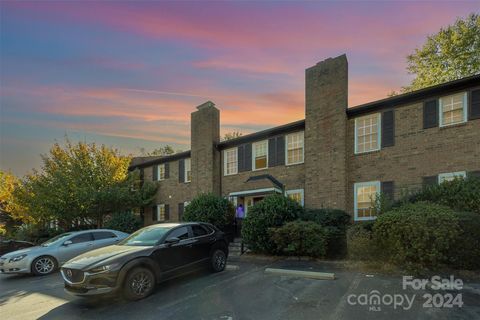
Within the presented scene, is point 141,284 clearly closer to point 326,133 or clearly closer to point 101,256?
point 101,256

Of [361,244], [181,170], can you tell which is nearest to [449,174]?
[361,244]

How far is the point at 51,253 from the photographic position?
34.2ft

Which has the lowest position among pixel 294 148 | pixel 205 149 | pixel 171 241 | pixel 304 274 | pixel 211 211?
pixel 304 274

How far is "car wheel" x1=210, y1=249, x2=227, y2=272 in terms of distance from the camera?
327 inches

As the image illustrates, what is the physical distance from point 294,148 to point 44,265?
11463 mm

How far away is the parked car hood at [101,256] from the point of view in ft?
20.2

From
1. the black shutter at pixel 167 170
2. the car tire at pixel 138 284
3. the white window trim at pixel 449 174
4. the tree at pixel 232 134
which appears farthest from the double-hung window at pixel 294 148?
the tree at pixel 232 134

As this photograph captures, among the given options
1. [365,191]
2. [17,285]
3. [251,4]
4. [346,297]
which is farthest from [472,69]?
[17,285]

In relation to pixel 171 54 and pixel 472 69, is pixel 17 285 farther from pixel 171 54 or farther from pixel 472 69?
pixel 472 69

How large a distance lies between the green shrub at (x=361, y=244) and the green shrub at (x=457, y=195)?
82.5 inches

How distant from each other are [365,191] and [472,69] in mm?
17549

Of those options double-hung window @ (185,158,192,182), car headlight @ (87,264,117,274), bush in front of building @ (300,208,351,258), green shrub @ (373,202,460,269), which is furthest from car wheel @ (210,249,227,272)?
double-hung window @ (185,158,192,182)

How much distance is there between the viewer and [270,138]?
16203 millimetres

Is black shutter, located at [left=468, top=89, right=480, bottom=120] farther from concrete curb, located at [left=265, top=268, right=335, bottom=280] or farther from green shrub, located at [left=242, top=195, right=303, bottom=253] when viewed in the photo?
concrete curb, located at [left=265, top=268, right=335, bottom=280]
